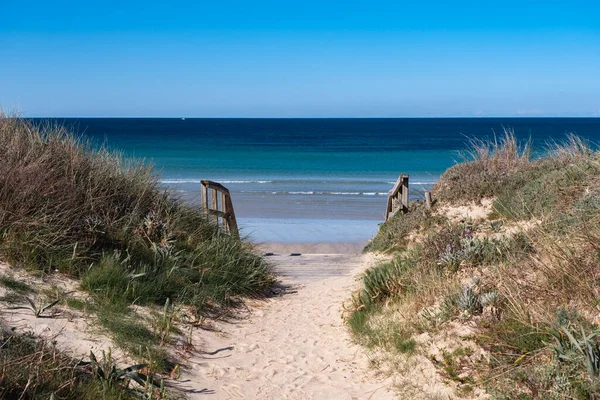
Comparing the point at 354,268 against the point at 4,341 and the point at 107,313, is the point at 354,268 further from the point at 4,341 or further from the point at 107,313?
the point at 4,341

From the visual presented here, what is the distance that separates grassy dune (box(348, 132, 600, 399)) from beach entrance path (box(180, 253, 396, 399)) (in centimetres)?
38

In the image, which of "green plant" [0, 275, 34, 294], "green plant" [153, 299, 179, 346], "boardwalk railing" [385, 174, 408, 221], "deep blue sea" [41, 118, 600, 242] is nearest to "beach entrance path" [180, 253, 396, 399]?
"green plant" [153, 299, 179, 346]

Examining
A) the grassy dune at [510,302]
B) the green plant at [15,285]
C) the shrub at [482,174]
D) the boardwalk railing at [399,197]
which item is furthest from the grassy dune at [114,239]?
the boardwalk railing at [399,197]

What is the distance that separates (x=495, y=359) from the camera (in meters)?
4.55

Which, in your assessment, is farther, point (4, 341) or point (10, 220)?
point (10, 220)

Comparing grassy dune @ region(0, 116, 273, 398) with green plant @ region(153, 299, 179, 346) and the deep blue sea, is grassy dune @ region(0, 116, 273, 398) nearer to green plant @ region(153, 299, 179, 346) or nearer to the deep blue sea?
green plant @ region(153, 299, 179, 346)

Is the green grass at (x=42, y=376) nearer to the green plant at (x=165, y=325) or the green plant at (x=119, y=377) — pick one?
the green plant at (x=119, y=377)

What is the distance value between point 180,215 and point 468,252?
4016 mm

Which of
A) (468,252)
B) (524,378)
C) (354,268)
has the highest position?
(468,252)

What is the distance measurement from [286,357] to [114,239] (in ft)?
8.59

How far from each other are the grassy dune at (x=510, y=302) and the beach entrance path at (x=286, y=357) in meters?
0.38

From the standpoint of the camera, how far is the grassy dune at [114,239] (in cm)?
612

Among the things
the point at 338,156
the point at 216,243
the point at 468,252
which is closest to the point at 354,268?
the point at 216,243

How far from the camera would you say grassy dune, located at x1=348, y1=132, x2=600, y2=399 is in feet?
13.6
